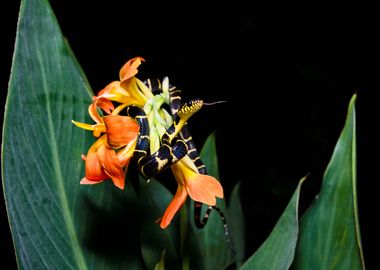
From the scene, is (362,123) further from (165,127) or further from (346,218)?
(165,127)

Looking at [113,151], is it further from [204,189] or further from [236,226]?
[236,226]

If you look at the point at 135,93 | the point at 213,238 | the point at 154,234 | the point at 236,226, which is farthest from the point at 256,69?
the point at 135,93

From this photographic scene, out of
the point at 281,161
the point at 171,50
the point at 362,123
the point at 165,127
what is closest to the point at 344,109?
the point at 362,123

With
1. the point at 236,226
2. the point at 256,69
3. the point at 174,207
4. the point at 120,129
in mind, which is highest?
the point at 256,69

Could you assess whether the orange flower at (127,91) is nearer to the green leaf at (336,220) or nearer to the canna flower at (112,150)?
the canna flower at (112,150)

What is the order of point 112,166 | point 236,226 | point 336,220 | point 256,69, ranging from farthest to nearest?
1. point 256,69
2. point 236,226
3. point 336,220
4. point 112,166

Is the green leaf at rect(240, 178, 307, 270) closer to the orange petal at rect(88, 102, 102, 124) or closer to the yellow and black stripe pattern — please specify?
the yellow and black stripe pattern

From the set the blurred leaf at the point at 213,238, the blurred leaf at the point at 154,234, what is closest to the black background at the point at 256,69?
the blurred leaf at the point at 213,238

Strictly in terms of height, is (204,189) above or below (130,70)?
below
